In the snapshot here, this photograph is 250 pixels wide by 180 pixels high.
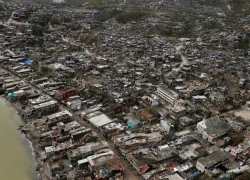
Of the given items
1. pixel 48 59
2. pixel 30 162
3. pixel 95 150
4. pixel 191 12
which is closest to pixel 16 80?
pixel 48 59

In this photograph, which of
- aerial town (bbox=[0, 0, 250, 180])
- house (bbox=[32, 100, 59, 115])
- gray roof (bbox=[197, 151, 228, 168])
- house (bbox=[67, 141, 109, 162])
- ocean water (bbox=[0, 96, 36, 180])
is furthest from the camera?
house (bbox=[32, 100, 59, 115])

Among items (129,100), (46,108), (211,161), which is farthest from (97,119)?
(211,161)

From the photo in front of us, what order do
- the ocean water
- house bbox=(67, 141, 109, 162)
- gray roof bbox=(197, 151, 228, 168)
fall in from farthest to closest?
house bbox=(67, 141, 109, 162) < the ocean water < gray roof bbox=(197, 151, 228, 168)

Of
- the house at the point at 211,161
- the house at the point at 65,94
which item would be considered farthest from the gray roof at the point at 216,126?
the house at the point at 65,94

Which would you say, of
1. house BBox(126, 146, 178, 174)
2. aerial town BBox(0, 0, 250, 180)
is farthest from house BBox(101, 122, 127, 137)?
house BBox(126, 146, 178, 174)

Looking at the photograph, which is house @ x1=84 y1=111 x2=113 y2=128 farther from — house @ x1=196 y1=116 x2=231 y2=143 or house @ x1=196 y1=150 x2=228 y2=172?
house @ x1=196 y1=150 x2=228 y2=172

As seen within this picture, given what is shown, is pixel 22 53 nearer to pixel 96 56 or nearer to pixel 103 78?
pixel 96 56
